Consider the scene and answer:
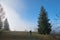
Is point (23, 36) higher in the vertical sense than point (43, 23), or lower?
lower

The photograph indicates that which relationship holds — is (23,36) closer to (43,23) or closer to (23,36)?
(23,36)

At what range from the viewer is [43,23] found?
11.3 metres

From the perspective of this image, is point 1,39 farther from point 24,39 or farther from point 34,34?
point 34,34

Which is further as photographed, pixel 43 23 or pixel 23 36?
pixel 43 23

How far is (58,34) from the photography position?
35.0ft

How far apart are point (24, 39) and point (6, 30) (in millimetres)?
1281

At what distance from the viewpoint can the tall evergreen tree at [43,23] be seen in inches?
426

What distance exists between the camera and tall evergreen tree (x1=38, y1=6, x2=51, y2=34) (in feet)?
35.5

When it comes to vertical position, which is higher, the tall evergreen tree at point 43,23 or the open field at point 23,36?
the tall evergreen tree at point 43,23

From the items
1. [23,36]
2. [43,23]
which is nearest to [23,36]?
[23,36]

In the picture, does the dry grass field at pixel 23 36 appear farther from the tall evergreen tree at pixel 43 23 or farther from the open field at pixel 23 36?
the tall evergreen tree at pixel 43 23

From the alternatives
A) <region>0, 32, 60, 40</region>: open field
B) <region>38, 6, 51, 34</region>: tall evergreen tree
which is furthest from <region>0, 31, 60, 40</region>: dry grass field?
<region>38, 6, 51, 34</region>: tall evergreen tree

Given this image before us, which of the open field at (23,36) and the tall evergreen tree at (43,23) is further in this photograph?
the tall evergreen tree at (43,23)

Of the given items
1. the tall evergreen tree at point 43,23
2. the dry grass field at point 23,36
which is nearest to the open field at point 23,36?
the dry grass field at point 23,36
